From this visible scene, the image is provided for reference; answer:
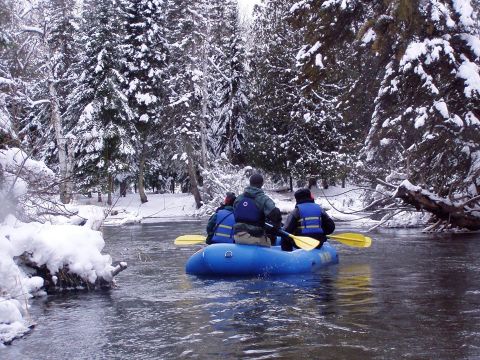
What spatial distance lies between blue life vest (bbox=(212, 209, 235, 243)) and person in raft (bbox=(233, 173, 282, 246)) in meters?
0.43

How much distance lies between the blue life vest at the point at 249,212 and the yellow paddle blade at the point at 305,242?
0.84 metres

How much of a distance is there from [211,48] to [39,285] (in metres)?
28.8

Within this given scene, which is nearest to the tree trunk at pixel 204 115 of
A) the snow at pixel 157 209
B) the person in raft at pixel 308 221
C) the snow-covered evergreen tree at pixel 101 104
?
the snow at pixel 157 209

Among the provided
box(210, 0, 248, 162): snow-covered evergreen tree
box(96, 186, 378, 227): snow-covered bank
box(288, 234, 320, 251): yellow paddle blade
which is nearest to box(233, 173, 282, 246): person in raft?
box(288, 234, 320, 251): yellow paddle blade

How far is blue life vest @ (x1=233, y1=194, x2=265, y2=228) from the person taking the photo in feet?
32.8

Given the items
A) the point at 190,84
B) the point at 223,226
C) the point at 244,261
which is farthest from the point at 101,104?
the point at 244,261

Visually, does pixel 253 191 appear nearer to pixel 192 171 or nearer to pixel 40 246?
pixel 40 246

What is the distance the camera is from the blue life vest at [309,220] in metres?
11.1

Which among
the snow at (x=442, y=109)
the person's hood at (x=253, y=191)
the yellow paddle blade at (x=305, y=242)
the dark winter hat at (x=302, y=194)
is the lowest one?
the yellow paddle blade at (x=305, y=242)

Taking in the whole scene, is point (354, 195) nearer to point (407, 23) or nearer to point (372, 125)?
point (372, 125)

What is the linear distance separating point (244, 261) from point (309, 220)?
1.88 m

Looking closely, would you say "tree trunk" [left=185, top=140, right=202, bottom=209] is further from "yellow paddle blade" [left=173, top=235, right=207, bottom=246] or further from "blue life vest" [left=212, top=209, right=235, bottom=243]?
"blue life vest" [left=212, top=209, right=235, bottom=243]

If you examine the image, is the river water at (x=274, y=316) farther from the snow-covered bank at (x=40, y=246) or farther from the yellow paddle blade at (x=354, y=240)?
the yellow paddle blade at (x=354, y=240)

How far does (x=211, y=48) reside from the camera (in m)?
35.6
